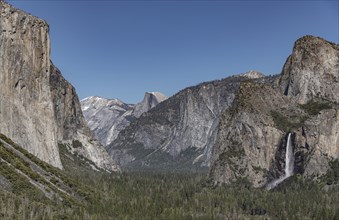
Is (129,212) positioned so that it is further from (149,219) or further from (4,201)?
(4,201)

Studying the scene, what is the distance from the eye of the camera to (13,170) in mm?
180625

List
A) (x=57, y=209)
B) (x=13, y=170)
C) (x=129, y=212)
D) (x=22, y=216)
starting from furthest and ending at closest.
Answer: (x=129, y=212) → (x=13, y=170) → (x=57, y=209) → (x=22, y=216)

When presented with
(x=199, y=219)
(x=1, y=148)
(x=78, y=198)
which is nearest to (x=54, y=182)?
(x=78, y=198)

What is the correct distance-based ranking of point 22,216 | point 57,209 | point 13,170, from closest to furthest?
point 22,216 → point 57,209 → point 13,170

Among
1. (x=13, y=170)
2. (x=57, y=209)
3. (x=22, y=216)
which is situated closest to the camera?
(x=22, y=216)

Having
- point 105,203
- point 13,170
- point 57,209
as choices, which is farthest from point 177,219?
point 13,170

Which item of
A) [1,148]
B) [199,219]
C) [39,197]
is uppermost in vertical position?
[1,148]

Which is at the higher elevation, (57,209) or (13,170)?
(13,170)

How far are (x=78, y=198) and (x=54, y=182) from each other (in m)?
10.7

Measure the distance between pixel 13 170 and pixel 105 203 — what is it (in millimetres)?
37354

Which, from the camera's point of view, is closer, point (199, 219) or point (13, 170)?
point (13, 170)

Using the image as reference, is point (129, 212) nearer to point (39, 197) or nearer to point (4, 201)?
point (39, 197)

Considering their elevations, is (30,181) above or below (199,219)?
above

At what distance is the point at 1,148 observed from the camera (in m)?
196
